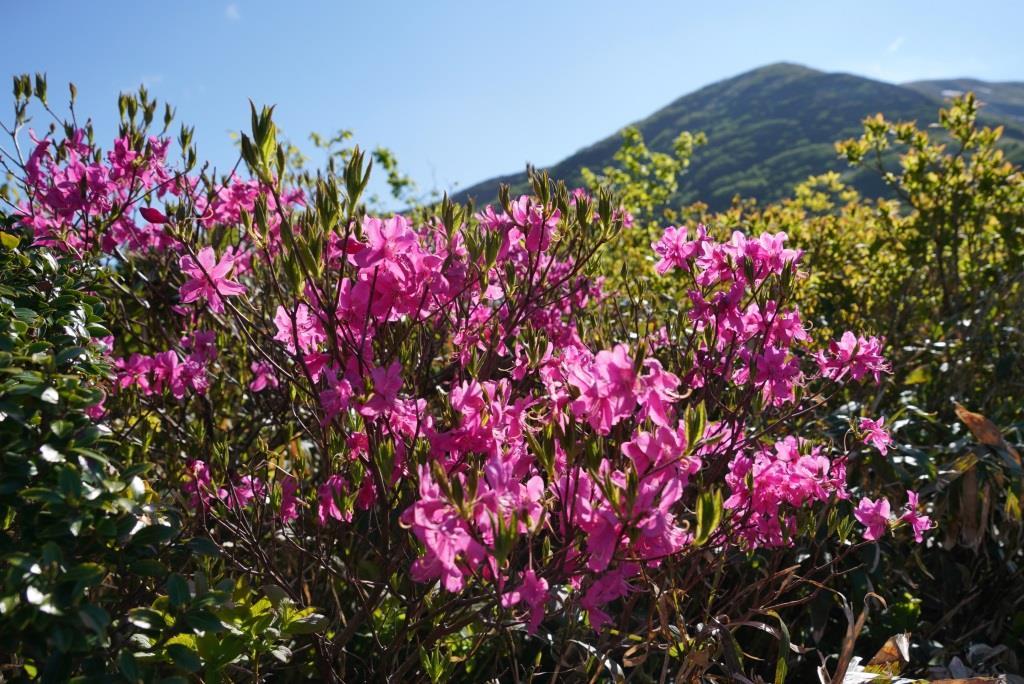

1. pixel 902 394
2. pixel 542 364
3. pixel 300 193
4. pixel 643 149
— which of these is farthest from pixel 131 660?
pixel 643 149

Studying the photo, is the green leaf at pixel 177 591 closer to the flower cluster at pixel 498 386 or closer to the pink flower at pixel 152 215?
the flower cluster at pixel 498 386

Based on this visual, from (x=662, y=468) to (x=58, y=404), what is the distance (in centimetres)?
116

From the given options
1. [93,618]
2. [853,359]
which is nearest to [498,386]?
[93,618]

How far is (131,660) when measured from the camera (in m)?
1.25

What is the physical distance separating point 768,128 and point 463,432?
99673 mm

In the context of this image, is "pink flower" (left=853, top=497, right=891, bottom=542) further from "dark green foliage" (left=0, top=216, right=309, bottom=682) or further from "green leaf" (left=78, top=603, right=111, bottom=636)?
"green leaf" (left=78, top=603, right=111, bottom=636)

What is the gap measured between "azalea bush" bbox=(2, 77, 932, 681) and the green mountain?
58051 mm

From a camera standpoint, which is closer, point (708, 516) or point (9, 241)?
point (708, 516)

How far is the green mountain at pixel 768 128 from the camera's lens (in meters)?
71.5

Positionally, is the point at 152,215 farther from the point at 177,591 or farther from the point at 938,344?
the point at 938,344

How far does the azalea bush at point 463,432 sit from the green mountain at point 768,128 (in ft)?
190

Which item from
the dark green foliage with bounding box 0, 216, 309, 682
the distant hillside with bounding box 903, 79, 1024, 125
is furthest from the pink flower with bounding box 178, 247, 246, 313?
the distant hillside with bounding box 903, 79, 1024, 125

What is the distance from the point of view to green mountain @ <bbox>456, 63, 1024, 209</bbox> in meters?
71.5

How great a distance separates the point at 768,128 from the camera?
301 feet
